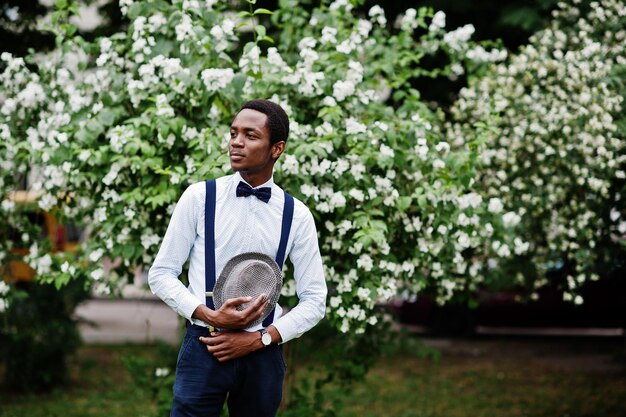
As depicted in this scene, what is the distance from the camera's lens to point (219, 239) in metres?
3.15

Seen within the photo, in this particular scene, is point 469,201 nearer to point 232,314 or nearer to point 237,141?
point 237,141

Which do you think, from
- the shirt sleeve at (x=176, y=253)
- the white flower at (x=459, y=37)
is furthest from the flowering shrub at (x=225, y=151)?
the shirt sleeve at (x=176, y=253)

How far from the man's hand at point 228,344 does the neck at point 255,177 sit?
60cm

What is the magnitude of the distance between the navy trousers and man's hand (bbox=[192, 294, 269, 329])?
0.39ft

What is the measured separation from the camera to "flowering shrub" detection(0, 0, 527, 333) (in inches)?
182

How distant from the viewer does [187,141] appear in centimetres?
481

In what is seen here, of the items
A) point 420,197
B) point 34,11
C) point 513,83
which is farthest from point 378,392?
point 34,11

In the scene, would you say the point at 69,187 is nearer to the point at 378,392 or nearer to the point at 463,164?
the point at 463,164

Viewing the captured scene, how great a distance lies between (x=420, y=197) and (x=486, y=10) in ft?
15.1

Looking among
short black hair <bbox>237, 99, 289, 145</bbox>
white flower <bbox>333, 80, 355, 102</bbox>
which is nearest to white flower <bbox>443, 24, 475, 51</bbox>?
white flower <bbox>333, 80, 355, 102</bbox>

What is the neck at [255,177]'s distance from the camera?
324 cm

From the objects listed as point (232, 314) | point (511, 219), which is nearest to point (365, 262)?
point (511, 219)

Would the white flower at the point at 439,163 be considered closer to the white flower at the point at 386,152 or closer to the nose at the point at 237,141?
the white flower at the point at 386,152

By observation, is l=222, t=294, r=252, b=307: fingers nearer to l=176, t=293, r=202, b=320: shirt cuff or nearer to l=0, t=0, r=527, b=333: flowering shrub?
l=176, t=293, r=202, b=320: shirt cuff
